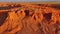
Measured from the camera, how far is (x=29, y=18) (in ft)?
5.23

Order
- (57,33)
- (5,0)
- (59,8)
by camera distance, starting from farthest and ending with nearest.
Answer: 1. (5,0)
2. (59,8)
3. (57,33)

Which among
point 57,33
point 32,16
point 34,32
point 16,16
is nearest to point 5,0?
point 16,16

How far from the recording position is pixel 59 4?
1.59m

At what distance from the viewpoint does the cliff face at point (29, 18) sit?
60.4 inches

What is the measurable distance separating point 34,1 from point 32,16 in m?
0.18

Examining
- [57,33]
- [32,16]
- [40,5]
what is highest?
[40,5]

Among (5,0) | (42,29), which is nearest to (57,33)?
(42,29)

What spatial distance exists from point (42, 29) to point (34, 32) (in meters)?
0.09

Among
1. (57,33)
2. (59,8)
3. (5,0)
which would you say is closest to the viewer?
(57,33)

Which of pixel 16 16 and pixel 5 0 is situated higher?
pixel 5 0

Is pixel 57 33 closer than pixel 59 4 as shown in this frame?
Yes

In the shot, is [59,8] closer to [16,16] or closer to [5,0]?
[16,16]

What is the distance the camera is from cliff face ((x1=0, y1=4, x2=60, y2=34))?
60.4 inches

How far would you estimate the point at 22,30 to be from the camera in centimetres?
153
